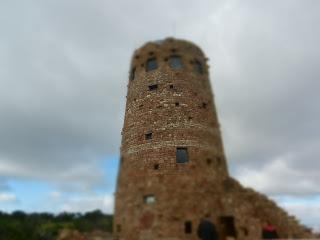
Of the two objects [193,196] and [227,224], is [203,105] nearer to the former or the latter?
[193,196]

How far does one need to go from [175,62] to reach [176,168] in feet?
29.7

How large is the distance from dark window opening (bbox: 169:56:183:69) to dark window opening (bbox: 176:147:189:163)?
714cm

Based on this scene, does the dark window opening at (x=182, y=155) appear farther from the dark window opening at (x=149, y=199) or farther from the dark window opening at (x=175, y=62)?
the dark window opening at (x=175, y=62)

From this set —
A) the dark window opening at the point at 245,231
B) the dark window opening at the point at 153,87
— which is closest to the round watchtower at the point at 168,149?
the dark window opening at the point at 153,87

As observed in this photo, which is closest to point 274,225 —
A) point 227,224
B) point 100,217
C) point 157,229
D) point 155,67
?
point 227,224

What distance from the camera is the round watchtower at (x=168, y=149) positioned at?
2486cm

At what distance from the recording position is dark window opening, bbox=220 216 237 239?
25.2m

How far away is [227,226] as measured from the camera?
25625 millimetres

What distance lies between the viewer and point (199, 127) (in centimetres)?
2745

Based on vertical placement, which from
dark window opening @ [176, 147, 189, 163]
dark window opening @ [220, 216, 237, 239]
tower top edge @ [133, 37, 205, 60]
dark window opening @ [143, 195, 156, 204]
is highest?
tower top edge @ [133, 37, 205, 60]

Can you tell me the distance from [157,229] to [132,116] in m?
9.12

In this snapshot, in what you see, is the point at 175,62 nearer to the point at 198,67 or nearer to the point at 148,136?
the point at 198,67

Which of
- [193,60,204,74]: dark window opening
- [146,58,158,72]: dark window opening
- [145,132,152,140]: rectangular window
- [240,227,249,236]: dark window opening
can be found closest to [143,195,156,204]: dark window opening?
[145,132,152,140]: rectangular window

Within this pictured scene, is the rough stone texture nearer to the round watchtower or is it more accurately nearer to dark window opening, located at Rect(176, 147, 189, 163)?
the round watchtower
